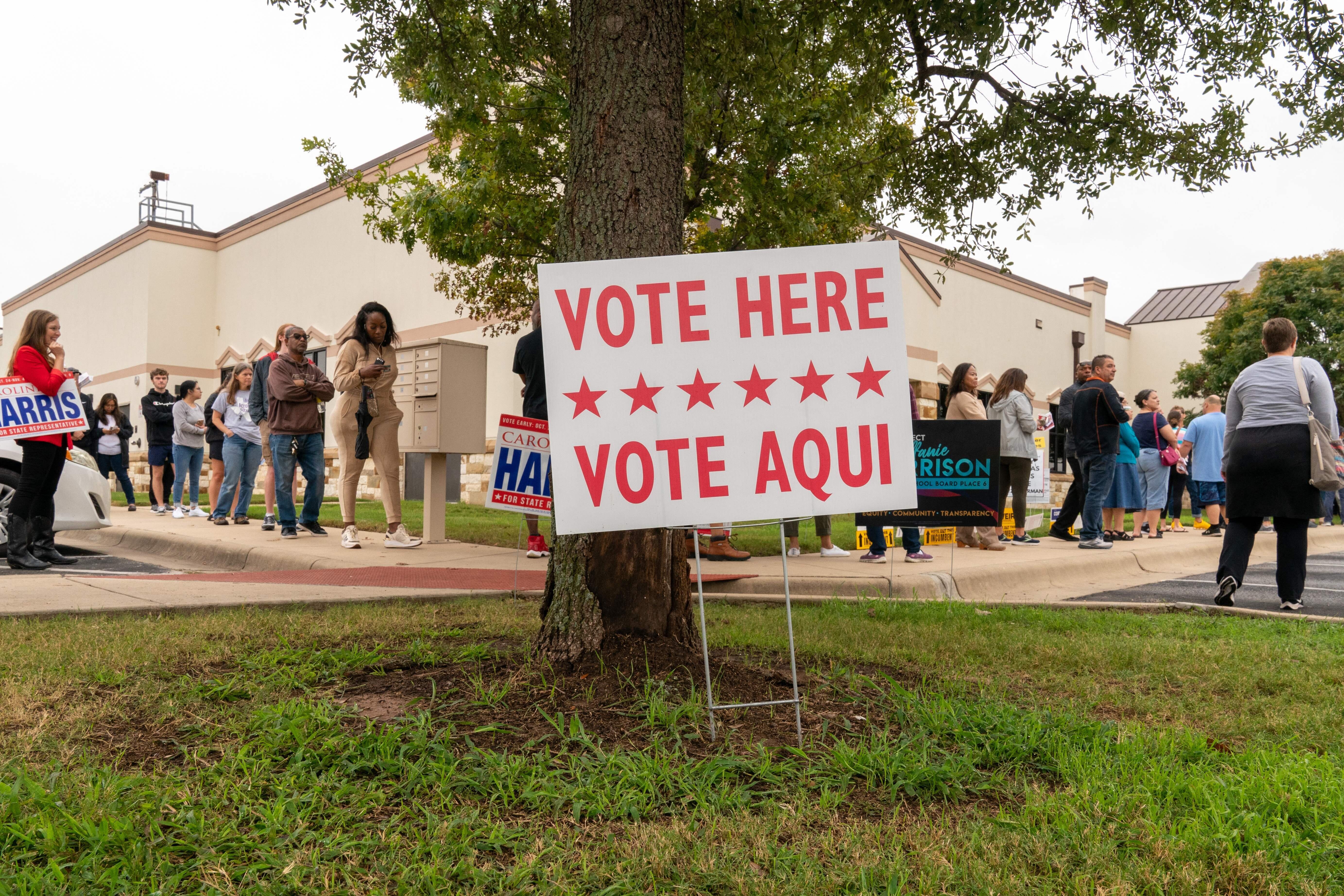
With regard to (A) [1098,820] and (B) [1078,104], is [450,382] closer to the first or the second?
(B) [1078,104]

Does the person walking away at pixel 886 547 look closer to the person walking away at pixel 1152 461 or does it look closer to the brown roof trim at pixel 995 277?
the person walking away at pixel 1152 461

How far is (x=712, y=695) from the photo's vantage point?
346 cm

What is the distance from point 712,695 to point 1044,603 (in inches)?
174

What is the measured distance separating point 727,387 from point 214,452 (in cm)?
1026

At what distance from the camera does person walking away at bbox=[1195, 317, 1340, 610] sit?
6395 mm

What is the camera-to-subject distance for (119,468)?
13.4 metres

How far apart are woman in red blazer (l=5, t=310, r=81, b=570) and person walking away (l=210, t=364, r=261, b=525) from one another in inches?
120

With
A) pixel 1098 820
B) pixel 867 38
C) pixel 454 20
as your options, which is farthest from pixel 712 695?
pixel 454 20

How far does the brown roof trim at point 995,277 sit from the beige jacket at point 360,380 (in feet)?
41.4

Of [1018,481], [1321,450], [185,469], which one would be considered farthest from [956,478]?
[185,469]

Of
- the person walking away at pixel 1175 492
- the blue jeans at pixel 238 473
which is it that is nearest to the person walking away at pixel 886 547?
the person walking away at pixel 1175 492

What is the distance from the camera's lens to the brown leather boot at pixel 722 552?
874 cm

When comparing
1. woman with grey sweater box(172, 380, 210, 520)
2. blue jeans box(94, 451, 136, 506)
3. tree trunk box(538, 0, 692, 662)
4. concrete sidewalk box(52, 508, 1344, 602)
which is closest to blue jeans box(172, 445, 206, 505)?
woman with grey sweater box(172, 380, 210, 520)

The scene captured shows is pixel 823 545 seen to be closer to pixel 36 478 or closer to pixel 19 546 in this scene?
pixel 36 478
